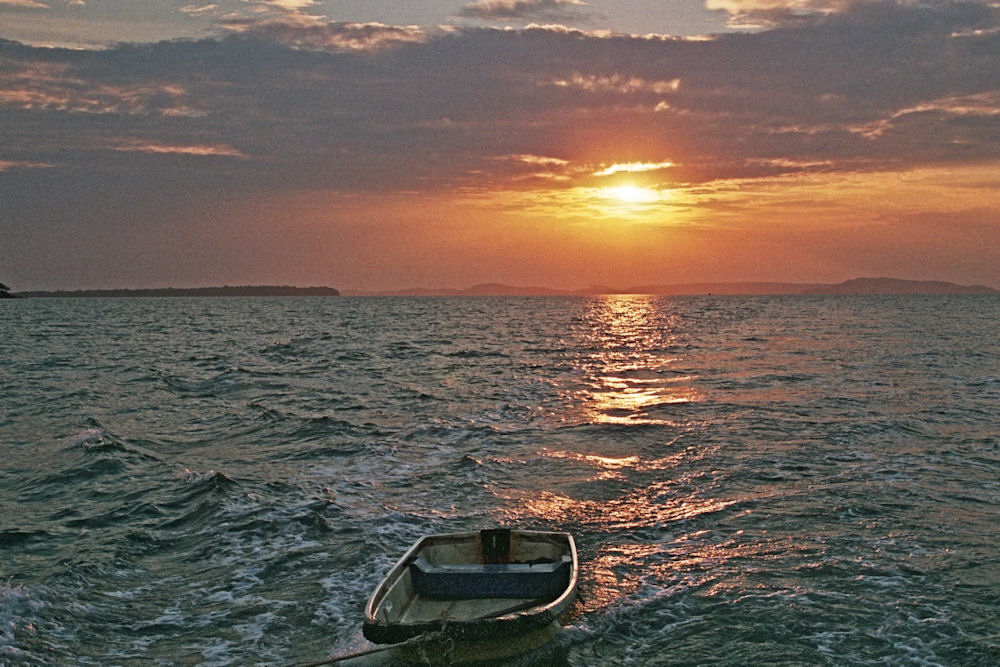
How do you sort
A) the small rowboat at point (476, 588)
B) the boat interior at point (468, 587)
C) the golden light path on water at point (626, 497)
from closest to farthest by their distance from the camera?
1. the small rowboat at point (476, 588)
2. the boat interior at point (468, 587)
3. the golden light path on water at point (626, 497)

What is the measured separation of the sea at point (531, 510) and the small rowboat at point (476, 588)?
0.67 m

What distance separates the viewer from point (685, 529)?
13477 millimetres

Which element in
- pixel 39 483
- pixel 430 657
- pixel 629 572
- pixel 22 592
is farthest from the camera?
pixel 39 483

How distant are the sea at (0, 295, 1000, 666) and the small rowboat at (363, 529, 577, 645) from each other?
67 centimetres

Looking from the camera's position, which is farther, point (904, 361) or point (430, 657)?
point (904, 361)

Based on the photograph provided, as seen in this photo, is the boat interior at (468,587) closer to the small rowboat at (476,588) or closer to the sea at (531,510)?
the small rowboat at (476,588)

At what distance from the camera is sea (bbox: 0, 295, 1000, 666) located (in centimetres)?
941

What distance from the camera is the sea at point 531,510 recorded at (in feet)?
30.9

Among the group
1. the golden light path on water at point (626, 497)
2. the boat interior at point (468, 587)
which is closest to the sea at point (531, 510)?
the golden light path on water at point (626, 497)

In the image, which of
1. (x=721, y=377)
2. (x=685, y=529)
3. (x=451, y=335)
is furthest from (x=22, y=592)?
(x=451, y=335)

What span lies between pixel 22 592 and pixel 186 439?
38.2ft

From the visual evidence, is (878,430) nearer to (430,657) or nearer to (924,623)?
(924,623)

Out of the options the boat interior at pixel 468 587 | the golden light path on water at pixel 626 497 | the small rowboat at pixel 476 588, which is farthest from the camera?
the golden light path on water at pixel 626 497

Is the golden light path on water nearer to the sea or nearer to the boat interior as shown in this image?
the sea
